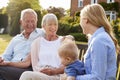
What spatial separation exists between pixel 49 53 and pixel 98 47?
61.9 inches

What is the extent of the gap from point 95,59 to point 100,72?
13 cm

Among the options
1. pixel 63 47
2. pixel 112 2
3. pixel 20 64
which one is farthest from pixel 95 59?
pixel 112 2

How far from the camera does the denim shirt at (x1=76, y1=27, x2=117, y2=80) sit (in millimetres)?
3441

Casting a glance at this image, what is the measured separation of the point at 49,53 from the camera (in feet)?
16.1

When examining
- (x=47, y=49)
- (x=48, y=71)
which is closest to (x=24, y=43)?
(x=47, y=49)

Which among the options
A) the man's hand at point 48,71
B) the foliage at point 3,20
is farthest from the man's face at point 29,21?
the foliage at point 3,20

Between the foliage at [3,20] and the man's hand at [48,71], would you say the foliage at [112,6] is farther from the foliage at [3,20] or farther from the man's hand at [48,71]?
the man's hand at [48,71]

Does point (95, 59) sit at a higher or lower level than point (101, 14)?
lower

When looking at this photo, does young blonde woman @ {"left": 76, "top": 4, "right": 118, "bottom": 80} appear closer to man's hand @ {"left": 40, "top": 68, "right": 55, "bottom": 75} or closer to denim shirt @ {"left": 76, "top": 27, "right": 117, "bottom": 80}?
denim shirt @ {"left": 76, "top": 27, "right": 117, "bottom": 80}

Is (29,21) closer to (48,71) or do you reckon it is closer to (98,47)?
(48,71)

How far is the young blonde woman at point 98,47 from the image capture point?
345cm

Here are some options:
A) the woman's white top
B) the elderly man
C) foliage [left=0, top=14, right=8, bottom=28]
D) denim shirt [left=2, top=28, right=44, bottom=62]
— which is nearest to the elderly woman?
the woman's white top

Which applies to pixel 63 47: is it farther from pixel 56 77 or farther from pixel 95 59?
pixel 56 77

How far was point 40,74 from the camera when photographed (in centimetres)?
431
